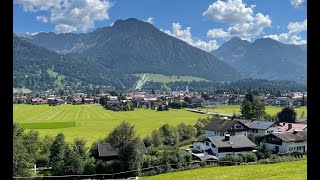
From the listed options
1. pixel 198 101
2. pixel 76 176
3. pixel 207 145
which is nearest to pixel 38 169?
pixel 76 176

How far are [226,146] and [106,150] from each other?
14819 mm

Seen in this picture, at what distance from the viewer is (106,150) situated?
3522cm

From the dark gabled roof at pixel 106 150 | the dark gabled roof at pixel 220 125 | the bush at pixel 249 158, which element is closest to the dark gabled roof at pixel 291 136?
the bush at pixel 249 158

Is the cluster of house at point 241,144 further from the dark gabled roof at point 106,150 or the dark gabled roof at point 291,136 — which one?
the dark gabled roof at point 106,150

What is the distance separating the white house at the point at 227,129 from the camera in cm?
5200

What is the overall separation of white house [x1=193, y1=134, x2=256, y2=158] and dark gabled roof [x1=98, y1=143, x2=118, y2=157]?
1258 centimetres

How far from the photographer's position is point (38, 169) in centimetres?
3403

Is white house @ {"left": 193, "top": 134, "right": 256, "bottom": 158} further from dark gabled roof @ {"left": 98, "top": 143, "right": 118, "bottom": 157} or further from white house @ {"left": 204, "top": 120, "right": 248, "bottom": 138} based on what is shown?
dark gabled roof @ {"left": 98, "top": 143, "right": 118, "bottom": 157}

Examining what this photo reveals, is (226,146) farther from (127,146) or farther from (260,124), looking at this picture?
(127,146)

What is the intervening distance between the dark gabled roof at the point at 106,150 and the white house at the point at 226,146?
12583 millimetres

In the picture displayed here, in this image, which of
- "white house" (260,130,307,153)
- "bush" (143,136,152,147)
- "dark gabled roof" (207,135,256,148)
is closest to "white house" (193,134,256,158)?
"dark gabled roof" (207,135,256,148)

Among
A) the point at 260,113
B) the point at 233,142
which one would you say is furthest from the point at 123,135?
the point at 260,113
